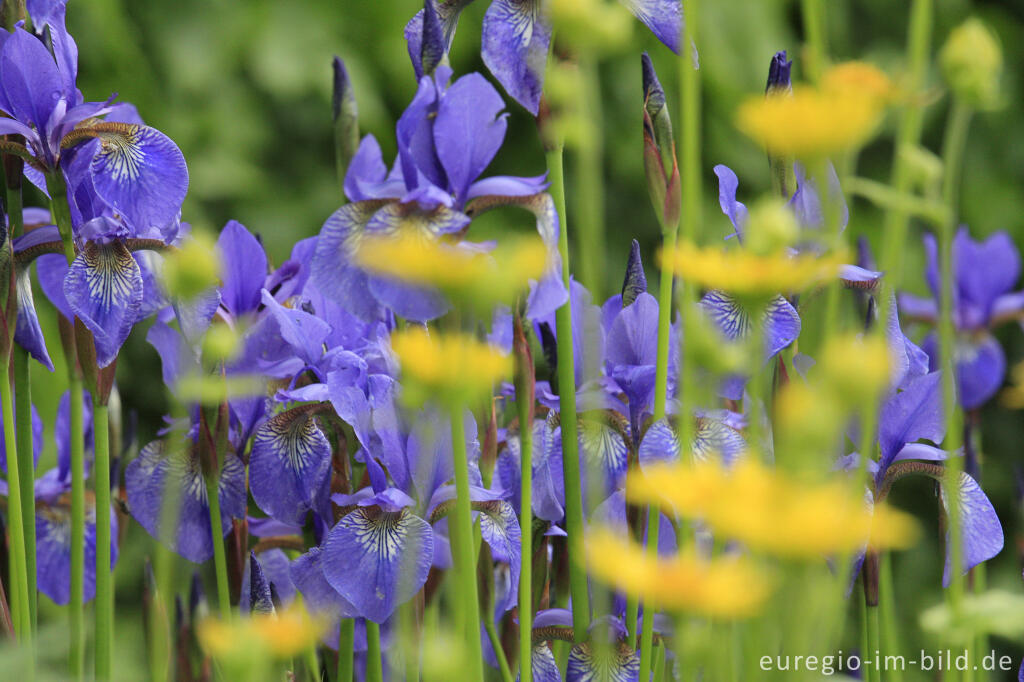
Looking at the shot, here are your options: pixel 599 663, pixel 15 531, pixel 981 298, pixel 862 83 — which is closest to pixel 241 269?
pixel 15 531

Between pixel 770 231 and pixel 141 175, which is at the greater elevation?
pixel 141 175

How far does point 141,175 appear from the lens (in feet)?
1.87

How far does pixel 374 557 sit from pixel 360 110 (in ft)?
3.48

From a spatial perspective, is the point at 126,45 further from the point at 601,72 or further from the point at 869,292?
the point at 869,292

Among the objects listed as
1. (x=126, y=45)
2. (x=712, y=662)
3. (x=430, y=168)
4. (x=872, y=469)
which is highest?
(x=126, y=45)

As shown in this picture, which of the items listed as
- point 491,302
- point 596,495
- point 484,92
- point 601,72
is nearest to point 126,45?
point 601,72

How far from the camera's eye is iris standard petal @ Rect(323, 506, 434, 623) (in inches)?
20.2

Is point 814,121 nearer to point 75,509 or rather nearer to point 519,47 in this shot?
point 519,47

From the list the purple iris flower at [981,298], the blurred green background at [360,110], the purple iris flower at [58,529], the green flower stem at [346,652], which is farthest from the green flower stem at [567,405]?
the blurred green background at [360,110]

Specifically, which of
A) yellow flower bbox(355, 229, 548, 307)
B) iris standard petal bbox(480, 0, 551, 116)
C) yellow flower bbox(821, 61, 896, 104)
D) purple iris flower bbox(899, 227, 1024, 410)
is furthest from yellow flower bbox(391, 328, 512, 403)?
purple iris flower bbox(899, 227, 1024, 410)

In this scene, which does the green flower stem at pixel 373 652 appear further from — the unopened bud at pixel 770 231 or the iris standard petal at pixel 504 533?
the unopened bud at pixel 770 231

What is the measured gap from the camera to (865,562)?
57cm

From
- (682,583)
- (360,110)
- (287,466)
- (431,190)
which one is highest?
(360,110)

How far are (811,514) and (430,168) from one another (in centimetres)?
34
